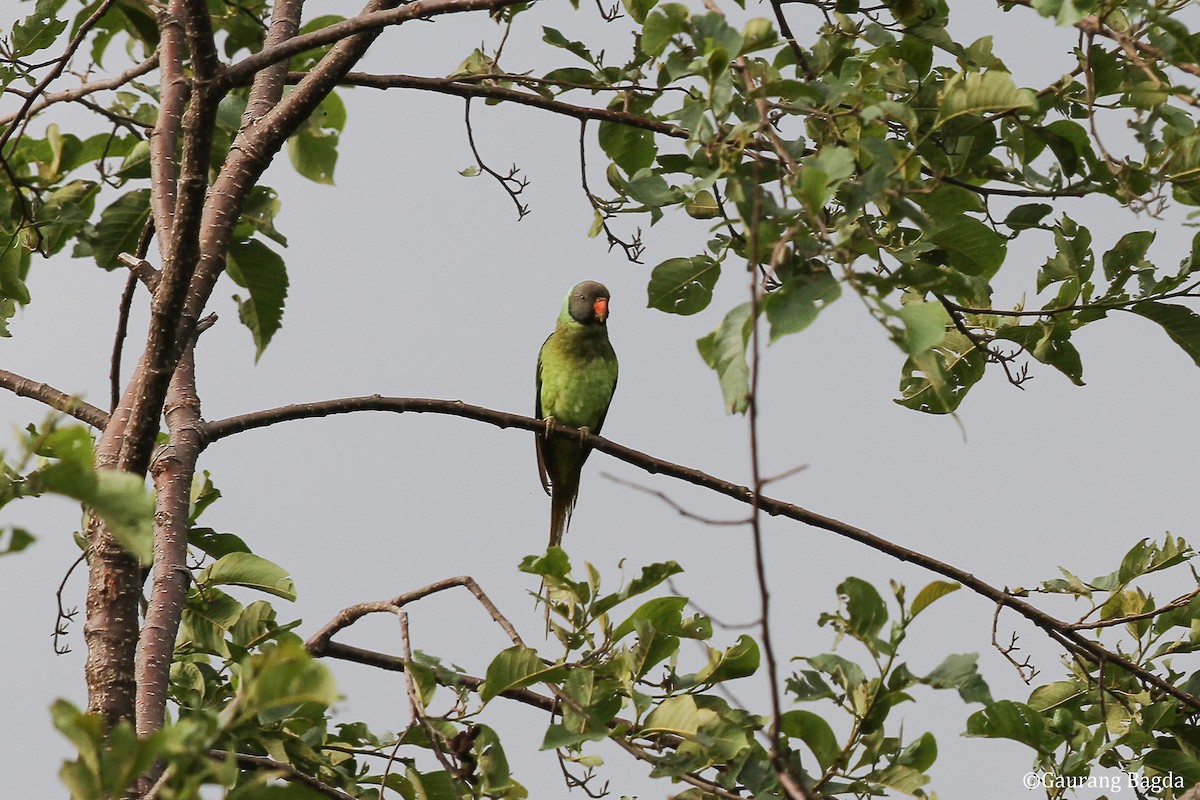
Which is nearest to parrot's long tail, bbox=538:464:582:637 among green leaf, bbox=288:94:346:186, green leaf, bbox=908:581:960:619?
green leaf, bbox=288:94:346:186

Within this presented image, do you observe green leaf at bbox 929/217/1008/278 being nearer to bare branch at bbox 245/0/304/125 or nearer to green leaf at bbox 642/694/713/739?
green leaf at bbox 642/694/713/739

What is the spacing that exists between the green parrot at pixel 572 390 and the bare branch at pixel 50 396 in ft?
9.13

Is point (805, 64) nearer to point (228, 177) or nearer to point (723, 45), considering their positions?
→ point (723, 45)

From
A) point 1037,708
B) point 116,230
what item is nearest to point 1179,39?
point 1037,708

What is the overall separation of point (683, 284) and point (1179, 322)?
121cm

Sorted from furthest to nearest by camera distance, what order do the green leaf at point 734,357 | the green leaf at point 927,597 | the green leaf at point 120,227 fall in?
the green leaf at point 120,227 → the green leaf at point 927,597 → the green leaf at point 734,357

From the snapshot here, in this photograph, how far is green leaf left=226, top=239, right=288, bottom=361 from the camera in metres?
3.74

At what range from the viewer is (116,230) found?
3738 mm

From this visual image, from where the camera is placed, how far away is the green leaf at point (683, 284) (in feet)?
9.48

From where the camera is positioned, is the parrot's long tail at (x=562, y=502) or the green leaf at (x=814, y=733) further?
the parrot's long tail at (x=562, y=502)

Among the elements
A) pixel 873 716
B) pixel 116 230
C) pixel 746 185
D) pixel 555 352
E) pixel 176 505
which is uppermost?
pixel 555 352

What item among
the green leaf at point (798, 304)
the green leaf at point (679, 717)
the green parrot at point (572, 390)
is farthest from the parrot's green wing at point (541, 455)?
the green leaf at point (798, 304)

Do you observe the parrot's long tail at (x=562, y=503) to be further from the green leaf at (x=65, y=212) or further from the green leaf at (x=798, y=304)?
the green leaf at (x=798, y=304)

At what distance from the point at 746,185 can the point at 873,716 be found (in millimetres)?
1051
